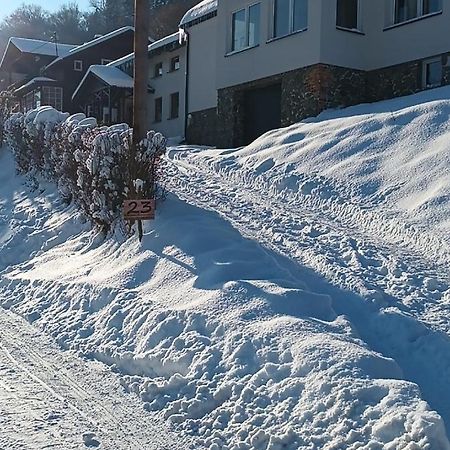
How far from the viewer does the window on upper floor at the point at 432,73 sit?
49.5 feet

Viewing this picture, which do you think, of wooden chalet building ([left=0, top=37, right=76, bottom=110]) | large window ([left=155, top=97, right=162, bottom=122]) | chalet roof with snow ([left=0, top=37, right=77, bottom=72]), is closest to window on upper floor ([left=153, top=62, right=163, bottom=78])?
large window ([left=155, top=97, right=162, bottom=122])

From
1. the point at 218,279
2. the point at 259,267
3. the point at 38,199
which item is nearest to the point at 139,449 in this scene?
the point at 218,279

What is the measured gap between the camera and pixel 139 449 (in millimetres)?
4578

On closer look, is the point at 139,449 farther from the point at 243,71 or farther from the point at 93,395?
the point at 243,71

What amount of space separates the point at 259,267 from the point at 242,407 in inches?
105

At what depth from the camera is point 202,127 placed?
22969 mm

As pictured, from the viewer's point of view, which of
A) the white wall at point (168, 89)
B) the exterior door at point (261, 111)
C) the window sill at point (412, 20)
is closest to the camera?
the window sill at point (412, 20)

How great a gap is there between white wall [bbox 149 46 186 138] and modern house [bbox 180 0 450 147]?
22.5ft

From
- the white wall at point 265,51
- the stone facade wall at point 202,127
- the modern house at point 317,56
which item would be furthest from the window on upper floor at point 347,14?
the stone facade wall at point 202,127

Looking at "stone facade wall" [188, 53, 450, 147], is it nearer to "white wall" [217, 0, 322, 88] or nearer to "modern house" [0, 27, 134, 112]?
"white wall" [217, 0, 322, 88]

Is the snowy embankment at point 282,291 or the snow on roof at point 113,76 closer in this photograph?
the snowy embankment at point 282,291

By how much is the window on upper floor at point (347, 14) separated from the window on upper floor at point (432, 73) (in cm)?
229

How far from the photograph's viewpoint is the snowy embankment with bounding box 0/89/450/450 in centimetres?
475

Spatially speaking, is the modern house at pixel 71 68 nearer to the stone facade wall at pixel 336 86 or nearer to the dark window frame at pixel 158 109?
the dark window frame at pixel 158 109
